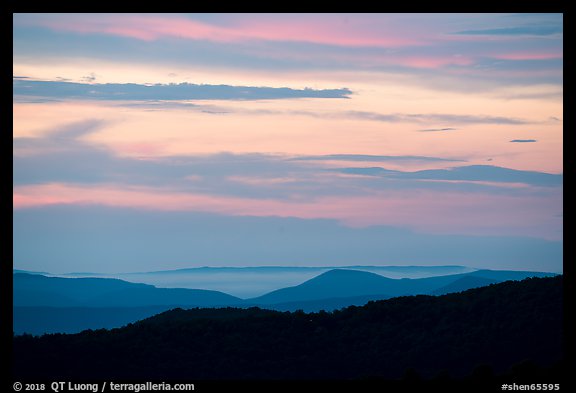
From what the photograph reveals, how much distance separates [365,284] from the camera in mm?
63875

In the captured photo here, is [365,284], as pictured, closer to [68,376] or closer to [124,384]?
[68,376]

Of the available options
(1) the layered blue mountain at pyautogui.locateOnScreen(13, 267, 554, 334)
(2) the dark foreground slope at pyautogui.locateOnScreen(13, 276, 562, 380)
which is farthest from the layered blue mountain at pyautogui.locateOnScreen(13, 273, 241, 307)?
(2) the dark foreground slope at pyautogui.locateOnScreen(13, 276, 562, 380)

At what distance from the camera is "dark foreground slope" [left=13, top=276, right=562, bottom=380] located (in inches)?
1262

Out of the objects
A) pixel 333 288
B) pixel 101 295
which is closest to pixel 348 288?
pixel 333 288

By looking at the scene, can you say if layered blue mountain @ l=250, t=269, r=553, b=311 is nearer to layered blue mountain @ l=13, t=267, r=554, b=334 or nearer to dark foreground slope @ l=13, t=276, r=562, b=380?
layered blue mountain @ l=13, t=267, r=554, b=334

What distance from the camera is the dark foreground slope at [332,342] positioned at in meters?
32.1

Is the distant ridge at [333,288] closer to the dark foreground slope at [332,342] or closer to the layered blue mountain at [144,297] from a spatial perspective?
the layered blue mountain at [144,297]

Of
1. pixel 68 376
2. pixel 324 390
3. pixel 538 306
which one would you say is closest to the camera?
pixel 324 390

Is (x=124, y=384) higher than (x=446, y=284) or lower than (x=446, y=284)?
lower

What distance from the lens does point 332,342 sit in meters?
35.3

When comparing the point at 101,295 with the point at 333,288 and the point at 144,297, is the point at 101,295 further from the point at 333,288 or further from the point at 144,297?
the point at 333,288
